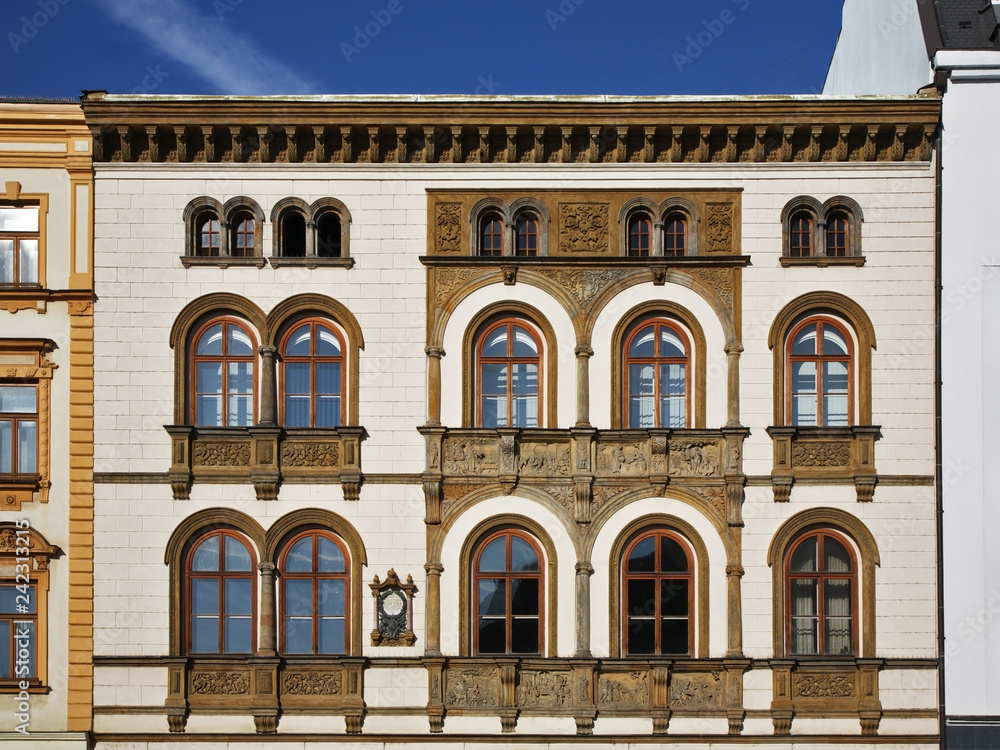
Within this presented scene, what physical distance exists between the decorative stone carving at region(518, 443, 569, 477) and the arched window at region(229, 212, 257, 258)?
6.09 m

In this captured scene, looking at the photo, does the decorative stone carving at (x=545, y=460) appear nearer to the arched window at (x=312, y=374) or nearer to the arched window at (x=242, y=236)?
the arched window at (x=312, y=374)

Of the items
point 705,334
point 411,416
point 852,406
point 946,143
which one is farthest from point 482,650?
point 946,143

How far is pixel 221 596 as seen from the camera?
14.9 meters

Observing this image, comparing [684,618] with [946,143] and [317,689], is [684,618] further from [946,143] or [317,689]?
[946,143]

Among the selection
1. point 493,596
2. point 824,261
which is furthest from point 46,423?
point 824,261

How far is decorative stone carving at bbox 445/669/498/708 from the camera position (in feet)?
47.8

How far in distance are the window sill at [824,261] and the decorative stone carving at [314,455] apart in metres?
8.50

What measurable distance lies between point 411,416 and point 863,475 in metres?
7.86

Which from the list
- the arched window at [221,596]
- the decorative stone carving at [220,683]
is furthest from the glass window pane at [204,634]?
the decorative stone carving at [220,683]

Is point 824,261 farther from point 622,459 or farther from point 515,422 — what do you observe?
point 515,422

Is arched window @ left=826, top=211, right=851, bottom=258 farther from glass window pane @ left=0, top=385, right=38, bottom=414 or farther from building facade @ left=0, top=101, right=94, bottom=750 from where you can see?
glass window pane @ left=0, top=385, right=38, bottom=414

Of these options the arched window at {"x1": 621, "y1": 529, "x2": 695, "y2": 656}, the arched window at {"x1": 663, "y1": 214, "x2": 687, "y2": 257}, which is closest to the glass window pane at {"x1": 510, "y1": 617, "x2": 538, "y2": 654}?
the arched window at {"x1": 621, "y1": 529, "x2": 695, "y2": 656}

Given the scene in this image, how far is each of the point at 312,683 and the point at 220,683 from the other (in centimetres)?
160

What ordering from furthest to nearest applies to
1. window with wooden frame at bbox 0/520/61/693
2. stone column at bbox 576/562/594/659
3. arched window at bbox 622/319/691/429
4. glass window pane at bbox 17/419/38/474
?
1. arched window at bbox 622/319/691/429
2. glass window pane at bbox 17/419/38/474
3. window with wooden frame at bbox 0/520/61/693
4. stone column at bbox 576/562/594/659
